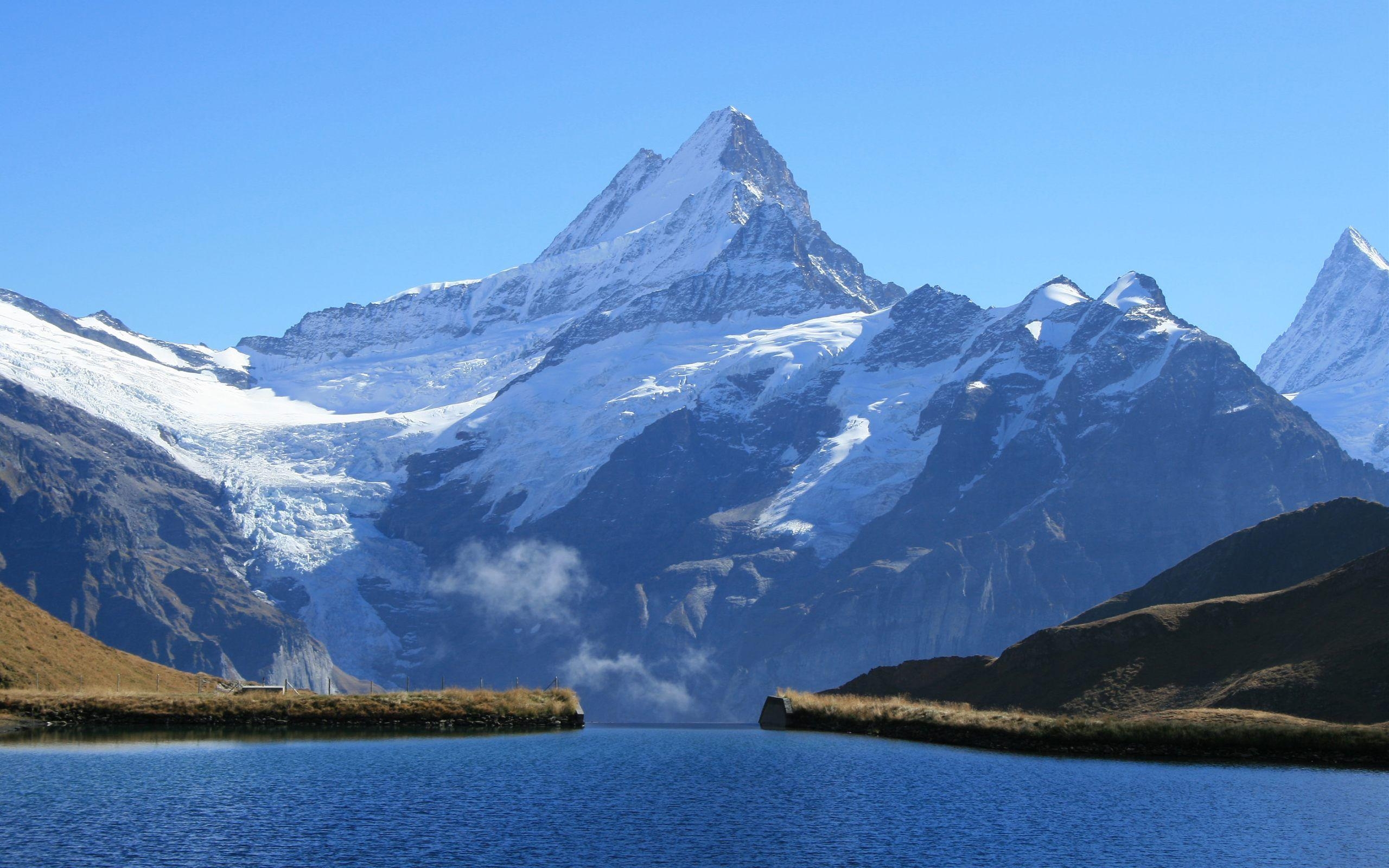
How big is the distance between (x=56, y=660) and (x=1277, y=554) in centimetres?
12530

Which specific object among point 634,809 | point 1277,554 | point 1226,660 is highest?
point 1277,554

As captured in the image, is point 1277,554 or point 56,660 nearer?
point 56,660

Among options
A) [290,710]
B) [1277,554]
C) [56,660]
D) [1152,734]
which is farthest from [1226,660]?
[56,660]

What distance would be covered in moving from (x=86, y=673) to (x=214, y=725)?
17.2 meters

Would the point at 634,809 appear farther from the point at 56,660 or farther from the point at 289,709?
the point at 56,660

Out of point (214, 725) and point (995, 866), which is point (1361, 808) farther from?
point (214, 725)

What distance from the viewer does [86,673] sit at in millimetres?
125188

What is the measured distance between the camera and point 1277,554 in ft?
574

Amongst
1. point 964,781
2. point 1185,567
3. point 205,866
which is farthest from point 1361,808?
point 1185,567

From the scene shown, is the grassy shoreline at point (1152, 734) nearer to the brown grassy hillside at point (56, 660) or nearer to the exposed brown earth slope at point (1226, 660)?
the exposed brown earth slope at point (1226, 660)

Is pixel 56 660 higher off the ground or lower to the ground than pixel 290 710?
higher

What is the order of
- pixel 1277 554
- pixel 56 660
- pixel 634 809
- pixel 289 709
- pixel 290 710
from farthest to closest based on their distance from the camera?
pixel 1277 554 → pixel 56 660 → pixel 289 709 → pixel 290 710 → pixel 634 809

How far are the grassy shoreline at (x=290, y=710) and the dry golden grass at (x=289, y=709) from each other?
67 mm

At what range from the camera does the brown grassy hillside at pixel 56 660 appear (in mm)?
118312
